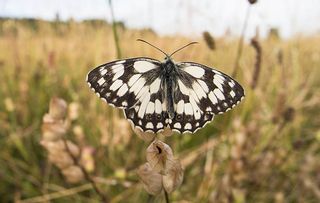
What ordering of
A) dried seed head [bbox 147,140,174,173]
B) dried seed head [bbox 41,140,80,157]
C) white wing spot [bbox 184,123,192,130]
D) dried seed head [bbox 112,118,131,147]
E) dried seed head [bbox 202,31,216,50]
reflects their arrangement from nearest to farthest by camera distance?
dried seed head [bbox 147,140,174,173] < white wing spot [bbox 184,123,192,130] < dried seed head [bbox 41,140,80,157] < dried seed head [bbox 202,31,216,50] < dried seed head [bbox 112,118,131,147]

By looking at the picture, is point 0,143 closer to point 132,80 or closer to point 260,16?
point 260,16

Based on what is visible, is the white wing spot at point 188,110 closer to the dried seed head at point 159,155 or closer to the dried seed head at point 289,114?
the dried seed head at point 159,155

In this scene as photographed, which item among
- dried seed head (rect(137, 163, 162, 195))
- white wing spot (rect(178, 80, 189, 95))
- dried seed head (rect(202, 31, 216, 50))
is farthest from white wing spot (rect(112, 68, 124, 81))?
dried seed head (rect(202, 31, 216, 50))

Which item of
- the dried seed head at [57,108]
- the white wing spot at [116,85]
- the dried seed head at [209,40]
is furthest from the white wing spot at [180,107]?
the dried seed head at [209,40]

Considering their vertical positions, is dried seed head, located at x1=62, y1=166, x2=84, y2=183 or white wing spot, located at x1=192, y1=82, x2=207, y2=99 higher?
white wing spot, located at x1=192, y1=82, x2=207, y2=99

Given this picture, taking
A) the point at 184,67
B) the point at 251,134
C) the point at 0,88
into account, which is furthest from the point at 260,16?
the point at 0,88

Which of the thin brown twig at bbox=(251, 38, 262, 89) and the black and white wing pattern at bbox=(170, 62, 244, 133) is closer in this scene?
the black and white wing pattern at bbox=(170, 62, 244, 133)

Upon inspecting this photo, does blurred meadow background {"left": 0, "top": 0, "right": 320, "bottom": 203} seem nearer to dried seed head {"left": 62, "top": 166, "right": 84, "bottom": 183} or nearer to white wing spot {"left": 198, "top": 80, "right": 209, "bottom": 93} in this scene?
dried seed head {"left": 62, "top": 166, "right": 84, "bottom": 183}

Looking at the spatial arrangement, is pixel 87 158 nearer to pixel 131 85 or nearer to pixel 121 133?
pixel 121 133

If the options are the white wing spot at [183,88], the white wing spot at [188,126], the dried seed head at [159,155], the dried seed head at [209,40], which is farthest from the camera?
the dried seed head at [209,40]
